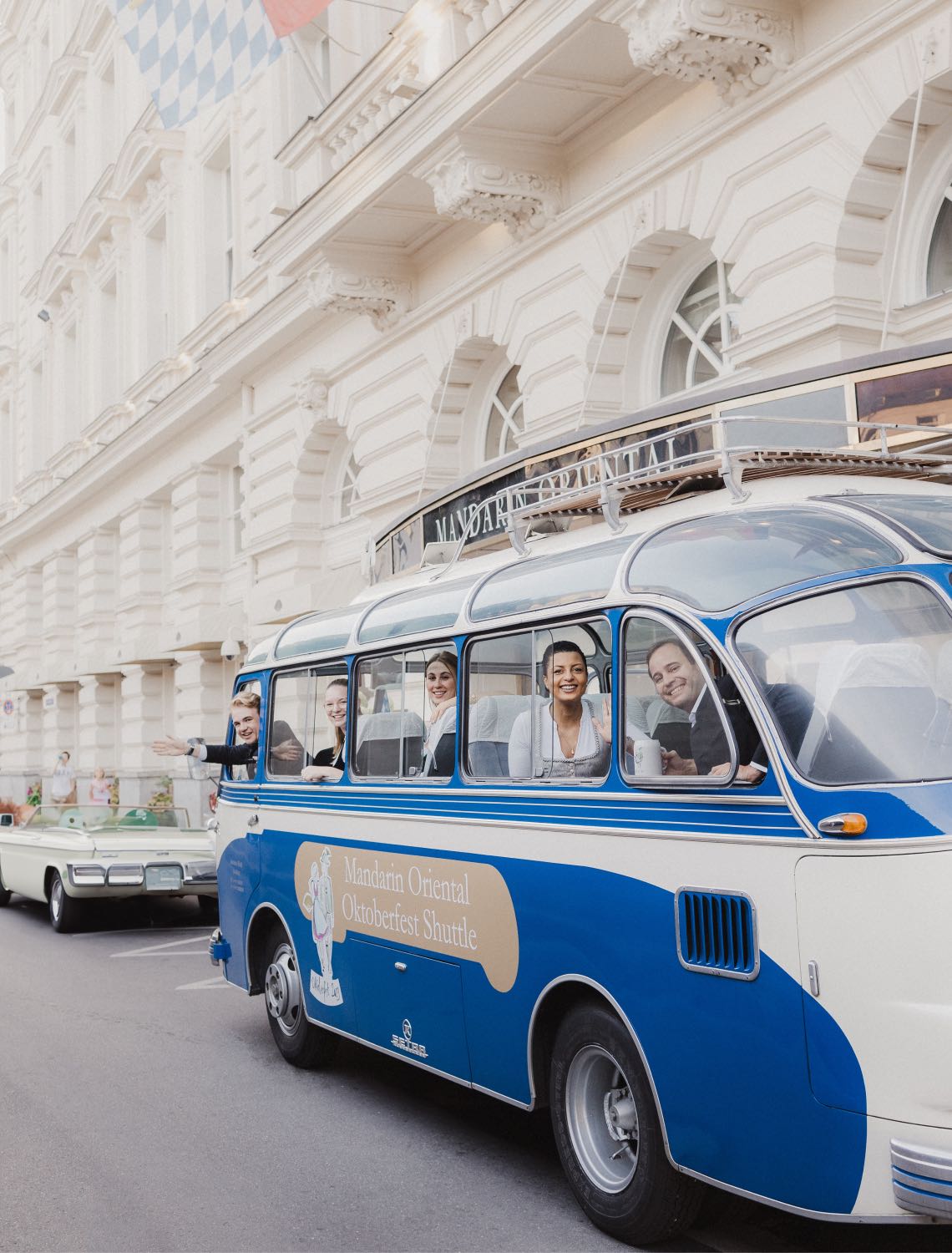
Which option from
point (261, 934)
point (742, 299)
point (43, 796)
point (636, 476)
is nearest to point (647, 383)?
point (742, 299)

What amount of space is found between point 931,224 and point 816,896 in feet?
25.5

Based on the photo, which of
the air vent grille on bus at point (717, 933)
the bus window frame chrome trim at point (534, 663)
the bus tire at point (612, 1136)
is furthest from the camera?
the bus window frame chrome trim at point (534, 663)

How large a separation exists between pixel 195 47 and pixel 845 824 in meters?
13.9

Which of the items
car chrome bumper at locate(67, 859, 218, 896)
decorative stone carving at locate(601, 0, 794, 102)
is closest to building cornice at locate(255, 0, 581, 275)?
decorative stone carving at locate(601, 0, 794, 102)

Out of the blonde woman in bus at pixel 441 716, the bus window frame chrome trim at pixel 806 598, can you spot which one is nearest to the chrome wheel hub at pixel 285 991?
the blonde woman in bus at pixel 441 716

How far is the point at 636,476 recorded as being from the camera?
5.71 meters

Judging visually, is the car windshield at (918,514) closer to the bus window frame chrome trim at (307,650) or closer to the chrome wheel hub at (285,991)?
the bus window frame chrome trim at (307,650)

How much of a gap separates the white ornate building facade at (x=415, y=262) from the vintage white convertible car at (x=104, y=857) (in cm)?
466

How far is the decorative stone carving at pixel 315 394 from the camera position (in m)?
18.8

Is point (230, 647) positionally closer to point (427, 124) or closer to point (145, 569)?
point (145, 569)

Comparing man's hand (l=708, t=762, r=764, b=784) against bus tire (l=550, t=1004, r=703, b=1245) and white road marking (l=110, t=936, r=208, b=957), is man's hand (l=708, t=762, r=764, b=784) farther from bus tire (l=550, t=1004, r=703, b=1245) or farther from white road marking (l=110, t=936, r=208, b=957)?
white road marking (l=110, t=936, r=208, b=957)

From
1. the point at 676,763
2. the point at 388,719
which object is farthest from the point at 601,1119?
the point at 388,719

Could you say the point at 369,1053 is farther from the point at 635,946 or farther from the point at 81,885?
the point at 81,885

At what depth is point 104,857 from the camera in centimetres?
1338
